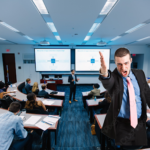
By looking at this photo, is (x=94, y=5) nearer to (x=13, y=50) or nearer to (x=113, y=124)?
(x=113, y=124)

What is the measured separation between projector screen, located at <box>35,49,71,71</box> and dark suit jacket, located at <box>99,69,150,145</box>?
7.01 meters

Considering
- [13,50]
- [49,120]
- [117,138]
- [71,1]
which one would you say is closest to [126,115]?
[117,138]

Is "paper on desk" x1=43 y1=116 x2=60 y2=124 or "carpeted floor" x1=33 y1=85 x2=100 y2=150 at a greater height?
"paper on desk" x1=43 y1=116 x2=60 y2=124

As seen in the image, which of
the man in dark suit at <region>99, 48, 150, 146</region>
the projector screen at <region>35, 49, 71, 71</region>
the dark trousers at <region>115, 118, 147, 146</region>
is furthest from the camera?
the projector screen at <region>35, 49, 71, 71</region>

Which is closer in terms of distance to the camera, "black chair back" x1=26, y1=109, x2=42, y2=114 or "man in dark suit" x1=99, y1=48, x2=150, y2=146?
"man in dark suit" x1=99, y1=48, x2=150, y2=146

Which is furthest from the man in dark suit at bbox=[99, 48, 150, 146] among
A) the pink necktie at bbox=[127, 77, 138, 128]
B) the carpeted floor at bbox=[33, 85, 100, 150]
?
the carpeted floor at bbox=[33, 85, 100, 150]

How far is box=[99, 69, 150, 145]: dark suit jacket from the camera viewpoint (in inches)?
33.0

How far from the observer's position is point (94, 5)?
2.26 meters

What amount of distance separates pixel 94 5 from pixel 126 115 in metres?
2.41

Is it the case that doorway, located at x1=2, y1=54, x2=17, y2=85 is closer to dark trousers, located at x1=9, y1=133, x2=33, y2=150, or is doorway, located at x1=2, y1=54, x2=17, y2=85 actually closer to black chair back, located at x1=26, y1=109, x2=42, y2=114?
black chair back, located at x1=26, y1=109, x2=42, y2=114

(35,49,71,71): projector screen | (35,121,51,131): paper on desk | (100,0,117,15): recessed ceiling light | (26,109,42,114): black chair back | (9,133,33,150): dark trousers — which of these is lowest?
(9,133,33,150): dark trousers

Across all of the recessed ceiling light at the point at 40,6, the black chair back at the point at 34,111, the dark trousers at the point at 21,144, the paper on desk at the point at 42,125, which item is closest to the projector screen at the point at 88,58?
the recessed ceiling light at the point at 40,6

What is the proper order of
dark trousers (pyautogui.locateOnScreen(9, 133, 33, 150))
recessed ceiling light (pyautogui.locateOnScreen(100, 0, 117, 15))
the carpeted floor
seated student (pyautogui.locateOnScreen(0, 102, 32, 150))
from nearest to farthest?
1. seated student (pyautogui.locateOnScreen(0, 102, 32, 150))
2. dark trousers (pyautogui.locateOnScreen(9, 133, 33, 150))
3. recessed ceiling light (pyautogui.locateOnScreen(100, 0, 117, 15))
4. the carpeted floor

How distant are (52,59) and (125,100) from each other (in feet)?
23.9
